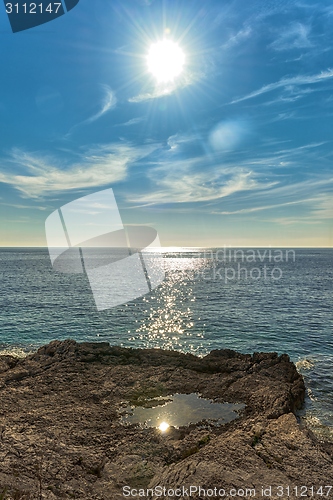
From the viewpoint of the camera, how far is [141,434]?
14.0 metres

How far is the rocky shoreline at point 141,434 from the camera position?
1045cm

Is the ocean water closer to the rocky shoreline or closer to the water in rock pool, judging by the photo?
the rocky shoreline

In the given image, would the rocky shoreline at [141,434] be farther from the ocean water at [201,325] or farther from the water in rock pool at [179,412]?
the ocean water at [201,325]

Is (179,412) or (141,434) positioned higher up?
(141,434)

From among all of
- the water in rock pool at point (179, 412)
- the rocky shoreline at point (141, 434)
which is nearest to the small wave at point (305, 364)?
the rocky shoreline at point (141, 434)

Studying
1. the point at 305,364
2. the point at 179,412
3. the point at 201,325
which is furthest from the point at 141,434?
the point at 201,325

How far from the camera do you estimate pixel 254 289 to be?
220ft

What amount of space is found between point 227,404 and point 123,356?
918 cm

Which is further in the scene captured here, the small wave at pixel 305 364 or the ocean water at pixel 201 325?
the ocean water at pixel 201 325

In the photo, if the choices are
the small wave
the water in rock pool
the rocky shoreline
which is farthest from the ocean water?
the water in rock pool

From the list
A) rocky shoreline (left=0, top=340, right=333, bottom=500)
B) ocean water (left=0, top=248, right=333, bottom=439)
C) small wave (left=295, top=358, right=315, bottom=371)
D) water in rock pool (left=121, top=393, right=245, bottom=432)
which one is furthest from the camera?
ocean water (left=0, top=248, right=333, bottom=439)

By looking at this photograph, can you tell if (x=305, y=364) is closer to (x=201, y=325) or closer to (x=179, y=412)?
(x=201, y=325)

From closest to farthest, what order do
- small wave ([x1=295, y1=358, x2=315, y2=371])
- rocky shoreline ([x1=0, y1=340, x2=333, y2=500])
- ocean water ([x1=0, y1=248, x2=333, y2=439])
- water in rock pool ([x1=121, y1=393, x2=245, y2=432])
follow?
rocky shoreline ([x1=0, y1=340, x2=333, y2=500]) → water in rock pool ([x1=121, y1=393, x2=245, y2=432]) → small wave ([x1=295, y1=358, x2=315, y2=371]) → ocean water ([x1=0, y1=248, x2=333, y2=439])

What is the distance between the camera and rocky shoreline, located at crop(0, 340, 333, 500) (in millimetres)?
10453
